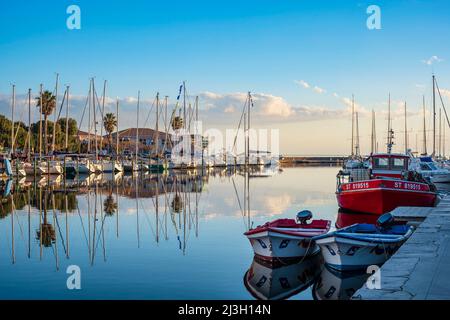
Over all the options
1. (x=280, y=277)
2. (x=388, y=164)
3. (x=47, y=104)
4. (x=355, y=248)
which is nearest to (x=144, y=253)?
(x=280, y=277)

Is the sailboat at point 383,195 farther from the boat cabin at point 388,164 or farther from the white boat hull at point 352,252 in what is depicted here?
the white boat hull at point 352,252

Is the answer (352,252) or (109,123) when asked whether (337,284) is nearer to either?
(352,252)

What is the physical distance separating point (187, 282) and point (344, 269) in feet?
14.6

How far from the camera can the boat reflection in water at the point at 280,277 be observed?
14.7m

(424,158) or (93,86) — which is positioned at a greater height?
(93,86)

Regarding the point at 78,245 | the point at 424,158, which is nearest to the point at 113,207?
the point at 78,245

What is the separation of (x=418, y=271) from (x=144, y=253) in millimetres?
10805

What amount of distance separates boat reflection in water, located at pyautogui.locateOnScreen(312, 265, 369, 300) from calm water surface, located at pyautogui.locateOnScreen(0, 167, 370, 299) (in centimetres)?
3

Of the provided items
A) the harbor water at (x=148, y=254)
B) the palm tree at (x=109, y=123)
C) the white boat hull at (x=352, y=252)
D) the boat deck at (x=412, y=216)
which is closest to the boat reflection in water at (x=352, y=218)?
the harbor water at (x=148, y=254)

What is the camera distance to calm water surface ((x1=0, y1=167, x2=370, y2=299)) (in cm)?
1482

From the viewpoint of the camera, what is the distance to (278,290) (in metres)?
15.0

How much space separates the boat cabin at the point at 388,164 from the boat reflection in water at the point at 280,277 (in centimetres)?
1607

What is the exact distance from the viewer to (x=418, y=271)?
1203cm

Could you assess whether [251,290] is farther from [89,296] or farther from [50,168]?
[50,168]
